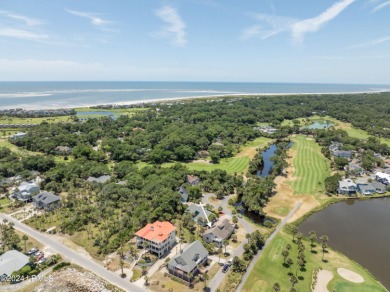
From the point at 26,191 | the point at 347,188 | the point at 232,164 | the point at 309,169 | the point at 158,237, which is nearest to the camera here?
the point at 158,237

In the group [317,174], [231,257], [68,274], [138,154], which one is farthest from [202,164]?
[68,274]

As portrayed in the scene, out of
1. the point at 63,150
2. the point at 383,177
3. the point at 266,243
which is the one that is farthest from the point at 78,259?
the point at 383,177

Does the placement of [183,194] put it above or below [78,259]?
above

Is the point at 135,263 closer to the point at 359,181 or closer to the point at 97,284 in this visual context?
the point at 97,284

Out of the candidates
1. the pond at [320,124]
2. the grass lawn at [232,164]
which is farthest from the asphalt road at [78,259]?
the pond at [320,124]

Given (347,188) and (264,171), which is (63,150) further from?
(347,188)

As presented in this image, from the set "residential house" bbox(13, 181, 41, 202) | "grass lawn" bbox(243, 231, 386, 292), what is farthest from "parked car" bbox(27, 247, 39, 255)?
"grass lawn" bbox(243, 231, 386, 292)

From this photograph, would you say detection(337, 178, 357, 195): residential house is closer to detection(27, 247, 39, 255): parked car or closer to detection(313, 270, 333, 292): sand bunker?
detection(313, 270, 333, 292): sand bunker
